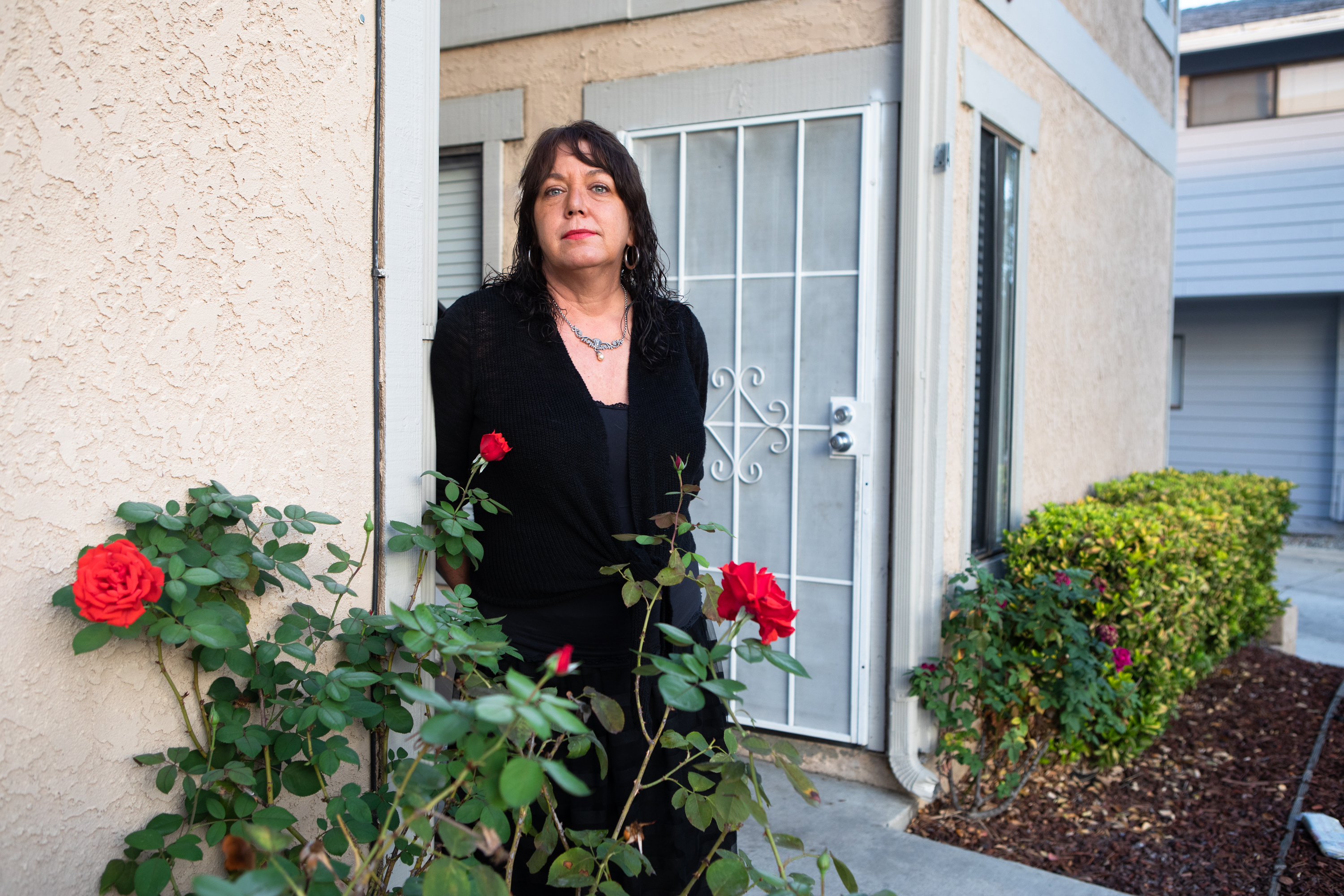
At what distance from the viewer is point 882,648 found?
355 cm

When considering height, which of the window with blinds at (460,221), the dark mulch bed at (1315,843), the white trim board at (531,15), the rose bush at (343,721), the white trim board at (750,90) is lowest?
the dark mulch bed at (1315,843)

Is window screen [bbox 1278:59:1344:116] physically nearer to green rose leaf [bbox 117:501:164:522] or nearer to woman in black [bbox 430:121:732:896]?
woman in black [bbox 430:121:732:896]

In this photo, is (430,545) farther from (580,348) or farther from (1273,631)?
(1273,631)

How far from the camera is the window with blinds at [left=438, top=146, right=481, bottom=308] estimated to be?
4.55m

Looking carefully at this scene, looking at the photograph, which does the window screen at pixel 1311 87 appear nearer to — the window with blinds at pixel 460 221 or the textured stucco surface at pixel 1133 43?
the textured stucco surface at pixel 1133 43

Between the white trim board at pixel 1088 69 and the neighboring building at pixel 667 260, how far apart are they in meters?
0.03

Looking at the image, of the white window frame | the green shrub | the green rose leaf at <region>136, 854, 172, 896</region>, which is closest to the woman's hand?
the green rose leaf at <region>136, 854, 172, 896</region>

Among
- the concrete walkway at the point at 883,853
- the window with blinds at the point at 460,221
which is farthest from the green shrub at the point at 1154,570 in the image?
the window with blinds at the point at 460,221

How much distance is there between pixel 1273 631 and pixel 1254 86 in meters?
8.30

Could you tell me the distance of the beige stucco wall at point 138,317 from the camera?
1.16 m

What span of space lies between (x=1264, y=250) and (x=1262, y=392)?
1974 mm

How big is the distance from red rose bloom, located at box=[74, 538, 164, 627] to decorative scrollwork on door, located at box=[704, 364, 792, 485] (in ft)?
8.98

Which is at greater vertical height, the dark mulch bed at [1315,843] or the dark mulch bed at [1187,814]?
the dark mulch bed at [1315,843]

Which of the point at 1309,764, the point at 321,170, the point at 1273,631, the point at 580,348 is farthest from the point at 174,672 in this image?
the point at 1273,631
